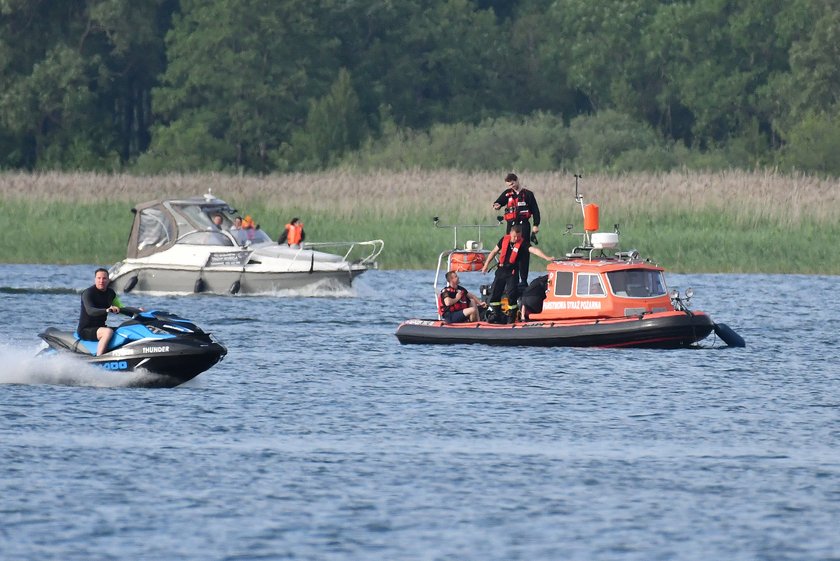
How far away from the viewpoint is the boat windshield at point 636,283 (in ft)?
90.4

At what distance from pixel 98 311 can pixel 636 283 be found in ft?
27.4

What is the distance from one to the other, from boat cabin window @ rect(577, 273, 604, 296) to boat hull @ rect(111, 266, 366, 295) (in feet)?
35.5

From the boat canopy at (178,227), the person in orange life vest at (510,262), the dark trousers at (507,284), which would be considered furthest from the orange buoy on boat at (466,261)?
the boat canopy at (178,227)

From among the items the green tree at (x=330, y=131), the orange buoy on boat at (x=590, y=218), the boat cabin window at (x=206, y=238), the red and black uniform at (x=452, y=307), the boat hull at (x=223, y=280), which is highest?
the green tree at (x=330, y=131)

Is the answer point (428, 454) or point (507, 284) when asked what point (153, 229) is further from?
point (428, 454)

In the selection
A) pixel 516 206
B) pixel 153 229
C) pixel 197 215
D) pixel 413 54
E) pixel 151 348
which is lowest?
pixel 151 348

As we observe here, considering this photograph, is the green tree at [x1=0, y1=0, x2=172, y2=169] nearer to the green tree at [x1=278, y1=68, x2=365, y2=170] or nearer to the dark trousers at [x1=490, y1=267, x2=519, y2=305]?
the green tree at [x1=278, y1=68, x2=365, y2=170]

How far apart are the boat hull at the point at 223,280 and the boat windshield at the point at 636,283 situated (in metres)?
11.0

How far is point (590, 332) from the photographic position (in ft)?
90.0

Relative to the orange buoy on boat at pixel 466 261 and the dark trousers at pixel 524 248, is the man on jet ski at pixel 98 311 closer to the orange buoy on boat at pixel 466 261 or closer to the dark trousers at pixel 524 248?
the orange buoy on boat at pixel 466 261

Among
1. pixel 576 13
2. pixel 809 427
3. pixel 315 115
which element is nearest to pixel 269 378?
pixel 809 427


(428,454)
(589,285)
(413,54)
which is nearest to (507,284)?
(589,285)

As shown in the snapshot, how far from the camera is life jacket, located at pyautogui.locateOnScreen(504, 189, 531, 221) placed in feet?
93.6

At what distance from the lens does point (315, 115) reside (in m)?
75.8
